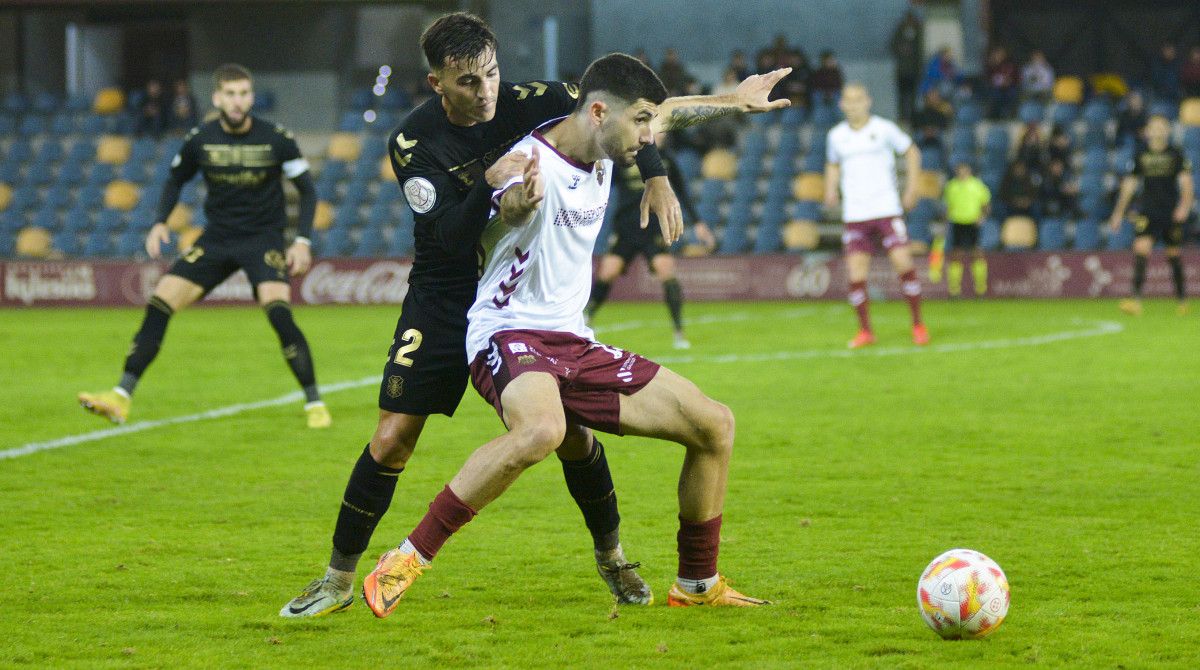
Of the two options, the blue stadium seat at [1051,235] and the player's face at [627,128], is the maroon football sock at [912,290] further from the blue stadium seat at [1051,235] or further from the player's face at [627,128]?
the player's face at [627,128]

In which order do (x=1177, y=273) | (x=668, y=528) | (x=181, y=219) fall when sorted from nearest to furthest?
1. (x=668, y=528)
2. (x=1177, y=273)
3. (x=181, y=219)

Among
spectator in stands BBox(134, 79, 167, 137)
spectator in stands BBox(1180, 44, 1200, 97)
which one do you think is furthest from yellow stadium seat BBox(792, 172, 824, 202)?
spectator in stands BBox(134, 79, 167, 137)

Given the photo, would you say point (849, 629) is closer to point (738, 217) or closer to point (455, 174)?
point (455, 174)

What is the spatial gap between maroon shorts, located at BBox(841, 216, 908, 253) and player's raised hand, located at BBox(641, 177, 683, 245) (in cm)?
880

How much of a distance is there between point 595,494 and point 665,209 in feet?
3.04

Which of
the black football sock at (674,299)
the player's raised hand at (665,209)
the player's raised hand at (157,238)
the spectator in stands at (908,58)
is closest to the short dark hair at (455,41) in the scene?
the player's raised hand at (665,209)

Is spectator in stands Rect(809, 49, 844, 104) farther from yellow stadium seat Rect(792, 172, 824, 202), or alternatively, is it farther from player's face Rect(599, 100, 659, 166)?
player's face Rect(599, 100, 659, 166)

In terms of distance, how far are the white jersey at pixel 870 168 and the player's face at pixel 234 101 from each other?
6.15m

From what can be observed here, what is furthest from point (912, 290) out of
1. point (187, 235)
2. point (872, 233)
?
point (187, 235)

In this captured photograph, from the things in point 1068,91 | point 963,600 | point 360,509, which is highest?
point 1068,91

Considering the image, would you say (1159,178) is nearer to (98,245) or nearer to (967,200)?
(967,200)

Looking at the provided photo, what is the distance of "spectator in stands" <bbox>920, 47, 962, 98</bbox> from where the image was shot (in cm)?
2434

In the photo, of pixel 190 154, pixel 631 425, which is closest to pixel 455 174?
pixel 631 425

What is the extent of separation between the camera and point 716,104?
15.5 feet
